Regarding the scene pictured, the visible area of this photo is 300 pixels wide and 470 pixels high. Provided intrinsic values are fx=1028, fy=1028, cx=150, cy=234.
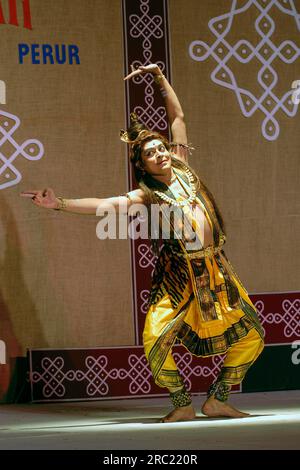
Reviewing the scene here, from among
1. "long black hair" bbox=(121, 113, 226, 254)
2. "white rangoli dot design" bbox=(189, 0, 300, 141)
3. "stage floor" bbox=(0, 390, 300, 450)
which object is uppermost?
"white rangoli dot design" bbox=(189, 0, 300, 141)

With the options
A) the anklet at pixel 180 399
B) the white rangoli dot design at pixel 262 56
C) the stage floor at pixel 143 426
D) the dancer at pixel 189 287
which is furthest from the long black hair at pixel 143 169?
the white rangoli dot design at pixel 262 56

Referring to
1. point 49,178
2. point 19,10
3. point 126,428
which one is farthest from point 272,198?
point 126,428

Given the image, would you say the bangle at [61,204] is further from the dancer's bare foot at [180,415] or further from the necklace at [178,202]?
the dancer's bare foot at [180,415]

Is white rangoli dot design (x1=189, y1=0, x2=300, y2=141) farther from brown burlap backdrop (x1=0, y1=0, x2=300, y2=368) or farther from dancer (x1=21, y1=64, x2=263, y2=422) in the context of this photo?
dancer (x1=21, y1=64, x2=263, y2=422)

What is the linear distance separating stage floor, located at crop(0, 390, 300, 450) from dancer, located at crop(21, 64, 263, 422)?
208mm

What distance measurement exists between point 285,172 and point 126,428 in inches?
91.4

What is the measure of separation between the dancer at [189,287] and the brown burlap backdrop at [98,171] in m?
1.07

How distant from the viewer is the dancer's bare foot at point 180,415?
15.2 ft

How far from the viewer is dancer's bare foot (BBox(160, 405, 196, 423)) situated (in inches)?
182

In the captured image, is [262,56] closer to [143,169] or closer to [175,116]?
[175,116]

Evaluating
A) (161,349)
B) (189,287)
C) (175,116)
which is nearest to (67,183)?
(175,116)

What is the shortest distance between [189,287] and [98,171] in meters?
1.35

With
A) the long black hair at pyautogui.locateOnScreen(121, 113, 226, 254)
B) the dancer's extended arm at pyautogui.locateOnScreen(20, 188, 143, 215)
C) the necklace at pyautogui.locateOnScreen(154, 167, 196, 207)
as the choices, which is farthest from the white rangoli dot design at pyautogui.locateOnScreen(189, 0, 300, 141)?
the dancer's extended arm at pyautogui.locateOnScreen(20, 188, 143, 215)

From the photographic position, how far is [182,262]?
188 inches
